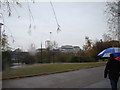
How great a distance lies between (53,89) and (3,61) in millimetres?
9452

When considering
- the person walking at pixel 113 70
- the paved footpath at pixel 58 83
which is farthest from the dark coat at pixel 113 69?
the paved footpath at pixel 58 83

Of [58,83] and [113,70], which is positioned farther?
[58,83]

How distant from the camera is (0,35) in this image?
23.0ft

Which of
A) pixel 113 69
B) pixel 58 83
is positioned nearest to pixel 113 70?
pixel 113 69

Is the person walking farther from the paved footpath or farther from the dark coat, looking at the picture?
the paved footpath

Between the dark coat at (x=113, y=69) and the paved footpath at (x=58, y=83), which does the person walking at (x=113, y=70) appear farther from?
the paved footpath at (x=58, y=83)

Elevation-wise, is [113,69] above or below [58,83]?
above

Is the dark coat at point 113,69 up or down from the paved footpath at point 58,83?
up

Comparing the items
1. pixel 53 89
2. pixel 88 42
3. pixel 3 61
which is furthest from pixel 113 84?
pixel 88 42

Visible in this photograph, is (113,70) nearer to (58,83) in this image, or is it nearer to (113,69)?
(113,69)

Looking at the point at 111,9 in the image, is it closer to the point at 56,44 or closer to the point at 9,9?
the point at 9,9

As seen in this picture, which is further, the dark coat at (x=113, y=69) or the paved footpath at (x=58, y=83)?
the paved footpath at (x=58, y=83)

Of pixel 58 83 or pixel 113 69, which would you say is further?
pixel 58 83

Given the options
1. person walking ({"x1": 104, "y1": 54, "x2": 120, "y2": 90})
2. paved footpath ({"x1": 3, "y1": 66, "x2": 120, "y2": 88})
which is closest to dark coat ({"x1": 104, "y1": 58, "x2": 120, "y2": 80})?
person walking ({"x1": 104, "y1": 54, "x2": 120, "y2": 90})
